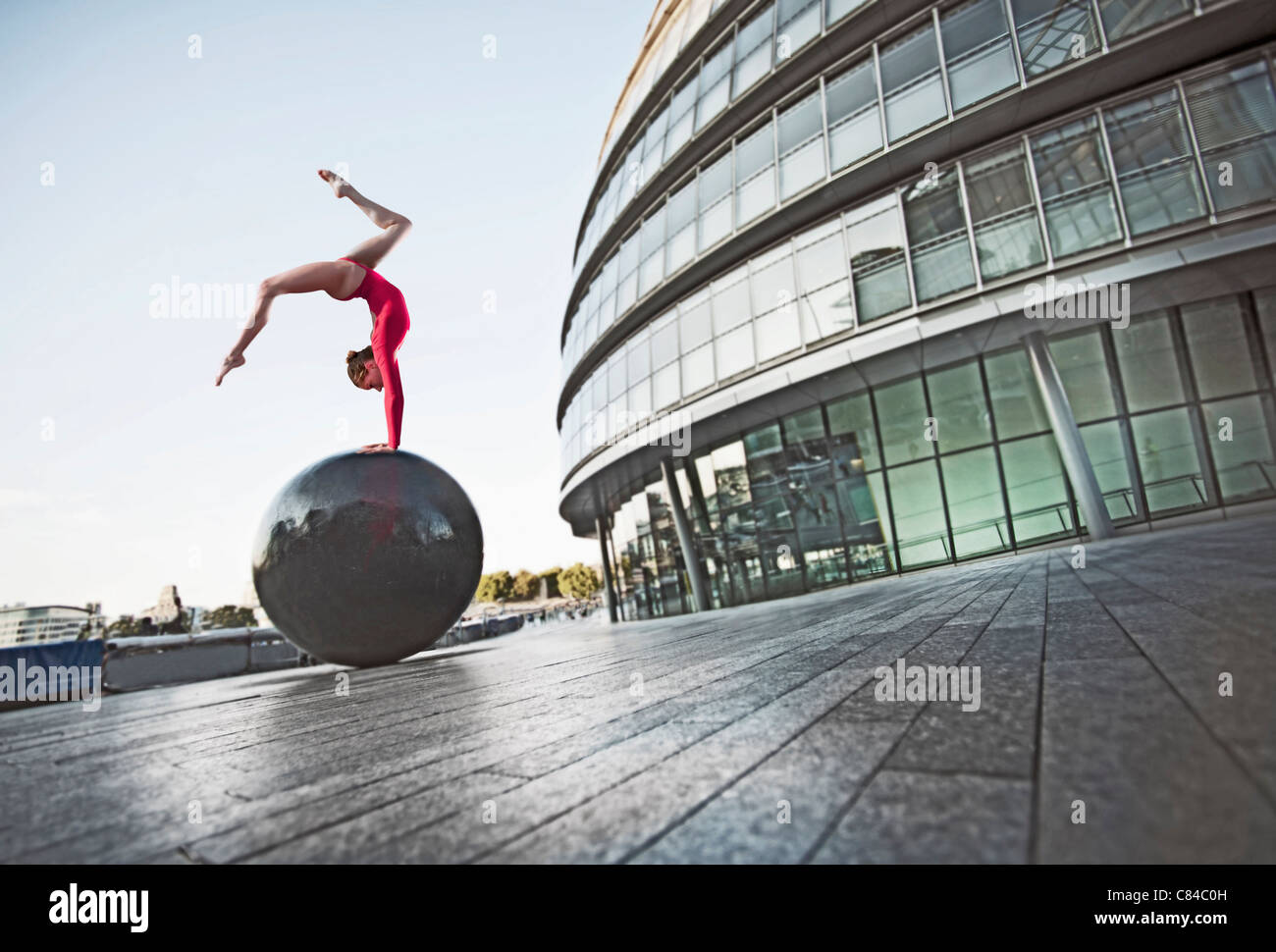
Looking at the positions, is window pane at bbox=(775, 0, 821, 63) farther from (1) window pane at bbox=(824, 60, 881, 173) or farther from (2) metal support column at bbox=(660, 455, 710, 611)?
(2) metal support column at bbox=(660, 455, 710, 611)

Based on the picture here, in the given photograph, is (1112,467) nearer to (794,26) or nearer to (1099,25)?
(1099,25)

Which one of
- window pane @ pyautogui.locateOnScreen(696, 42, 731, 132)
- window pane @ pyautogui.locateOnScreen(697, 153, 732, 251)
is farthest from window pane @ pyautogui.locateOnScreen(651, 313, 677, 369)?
window pane @ pyautogui.locateOnScreen(696, 42, 731, 132)

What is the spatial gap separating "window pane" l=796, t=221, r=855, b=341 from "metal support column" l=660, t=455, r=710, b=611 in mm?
6355

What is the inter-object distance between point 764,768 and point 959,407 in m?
15.9

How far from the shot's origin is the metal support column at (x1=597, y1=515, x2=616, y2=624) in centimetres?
2702

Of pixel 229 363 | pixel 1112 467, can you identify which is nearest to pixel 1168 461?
pixel 1112 467

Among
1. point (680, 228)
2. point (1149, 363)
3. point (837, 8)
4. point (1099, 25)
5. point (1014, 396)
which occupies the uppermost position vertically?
point (837, 8)

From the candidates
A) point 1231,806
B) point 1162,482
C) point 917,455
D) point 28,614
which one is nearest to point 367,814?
point 1231,806

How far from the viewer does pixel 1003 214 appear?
43.8 feet

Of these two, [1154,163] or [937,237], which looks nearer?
[1154,163]

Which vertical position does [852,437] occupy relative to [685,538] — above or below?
above

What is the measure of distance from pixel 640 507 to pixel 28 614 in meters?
82.3
